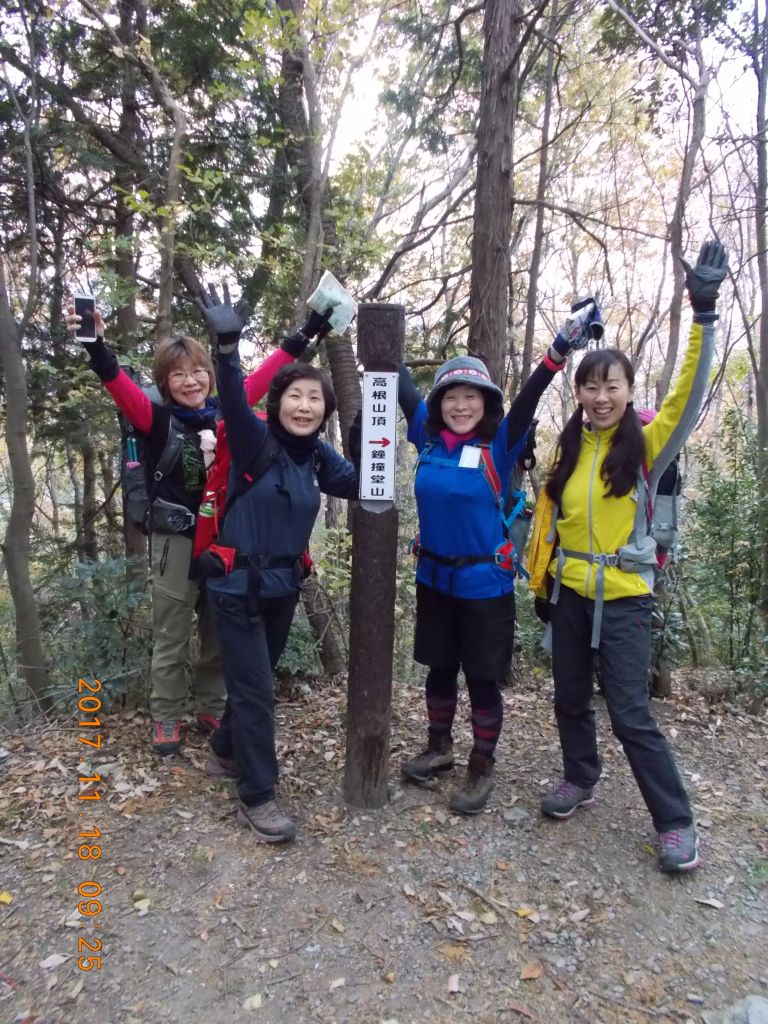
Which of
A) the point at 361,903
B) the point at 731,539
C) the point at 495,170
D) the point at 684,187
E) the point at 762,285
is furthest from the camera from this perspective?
the point at 762,285

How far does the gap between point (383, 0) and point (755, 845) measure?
8.41 metres

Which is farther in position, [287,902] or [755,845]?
[755,845]

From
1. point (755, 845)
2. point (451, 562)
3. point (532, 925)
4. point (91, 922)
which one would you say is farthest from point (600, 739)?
point (91, 922)

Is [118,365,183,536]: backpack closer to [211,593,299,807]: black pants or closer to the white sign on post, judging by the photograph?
[211,593,299,807]: black pants

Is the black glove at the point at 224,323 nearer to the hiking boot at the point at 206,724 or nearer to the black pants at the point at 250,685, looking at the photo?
the black pants at the point at 250,685

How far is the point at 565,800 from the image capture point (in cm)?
340

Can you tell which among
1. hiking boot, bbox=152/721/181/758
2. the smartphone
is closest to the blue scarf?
the smartphone

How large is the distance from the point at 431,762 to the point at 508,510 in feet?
4.97

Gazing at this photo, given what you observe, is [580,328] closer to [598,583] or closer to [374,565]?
[598,583]

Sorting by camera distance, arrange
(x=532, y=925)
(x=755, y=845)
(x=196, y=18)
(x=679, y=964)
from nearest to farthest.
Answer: (x=679, y=964)
(x=532, y=925)
(x=755, y=845)
(x=196, y=18)

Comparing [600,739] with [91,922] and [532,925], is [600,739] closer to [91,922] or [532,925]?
[532,925]

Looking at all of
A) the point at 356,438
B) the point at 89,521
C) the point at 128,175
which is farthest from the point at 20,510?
the point at 128,175

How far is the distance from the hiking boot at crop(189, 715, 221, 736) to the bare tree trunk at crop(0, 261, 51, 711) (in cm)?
164

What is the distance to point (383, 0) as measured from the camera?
6949 millimetres
